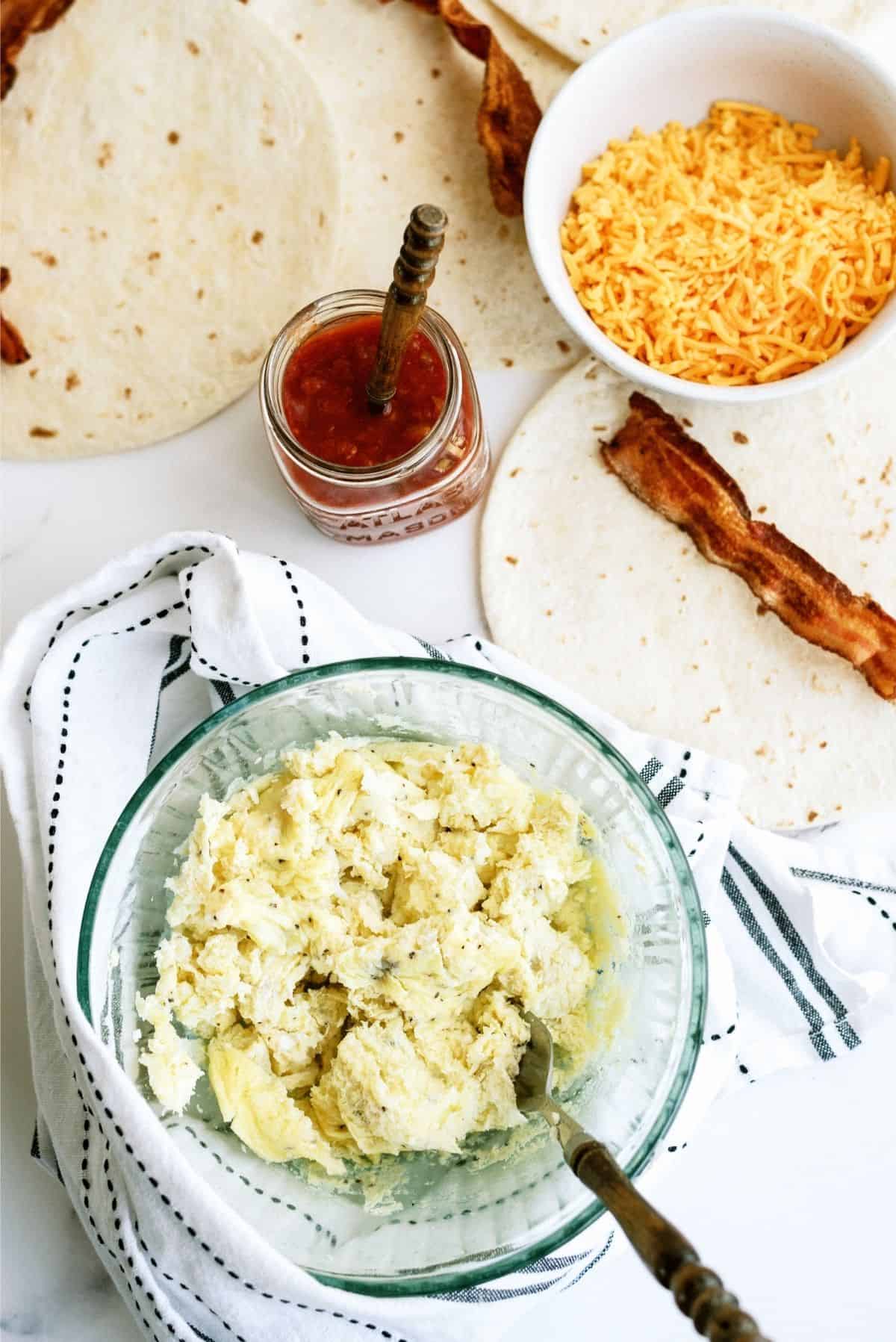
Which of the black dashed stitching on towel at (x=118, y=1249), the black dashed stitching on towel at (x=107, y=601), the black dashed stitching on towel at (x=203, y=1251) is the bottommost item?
the black dashed stitching on towel at (x=118, y=1249)

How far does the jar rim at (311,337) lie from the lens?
1.64m

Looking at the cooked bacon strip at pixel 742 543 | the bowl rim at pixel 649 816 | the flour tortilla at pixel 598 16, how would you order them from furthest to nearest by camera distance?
the flour tortilla at pixel 598 16 → the cooked bacon strip at pixel 742 543 → the bowl rim at pixel 649 816

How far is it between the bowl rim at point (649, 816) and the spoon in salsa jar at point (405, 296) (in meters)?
0.39

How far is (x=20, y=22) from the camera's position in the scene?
1.93 metres

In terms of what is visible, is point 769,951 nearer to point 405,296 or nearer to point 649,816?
point 649,816

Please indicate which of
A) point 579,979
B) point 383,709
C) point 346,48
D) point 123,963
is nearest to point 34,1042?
point 123,963

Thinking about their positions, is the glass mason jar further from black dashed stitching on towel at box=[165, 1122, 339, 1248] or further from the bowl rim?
black dashed stitching on towel at box=[165, 1122, 339, 1248]

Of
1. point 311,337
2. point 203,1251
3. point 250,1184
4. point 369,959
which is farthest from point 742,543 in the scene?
point 203,1251

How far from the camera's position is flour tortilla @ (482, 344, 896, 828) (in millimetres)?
1830

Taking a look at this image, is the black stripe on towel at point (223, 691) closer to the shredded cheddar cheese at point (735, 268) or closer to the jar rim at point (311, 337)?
the jar rim at point (311, 337)

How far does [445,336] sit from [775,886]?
3.01 feet

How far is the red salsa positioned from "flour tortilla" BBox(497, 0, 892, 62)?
625mm

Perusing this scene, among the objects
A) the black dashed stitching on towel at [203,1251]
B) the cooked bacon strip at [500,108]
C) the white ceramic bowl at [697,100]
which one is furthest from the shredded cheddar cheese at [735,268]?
the black dashed stitching on towel at [203,1251]

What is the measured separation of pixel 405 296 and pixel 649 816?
Answer: 688mm
